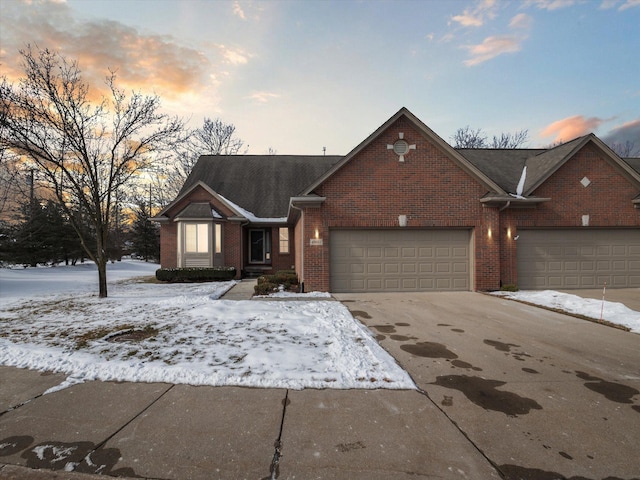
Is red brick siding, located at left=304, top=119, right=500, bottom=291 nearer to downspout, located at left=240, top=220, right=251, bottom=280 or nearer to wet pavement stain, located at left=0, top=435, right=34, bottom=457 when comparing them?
downspout, located at left=240, top=220, right=251, bottom=280

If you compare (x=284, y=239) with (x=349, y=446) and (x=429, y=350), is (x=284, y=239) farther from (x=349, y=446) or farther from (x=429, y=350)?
(x=349, y=446)

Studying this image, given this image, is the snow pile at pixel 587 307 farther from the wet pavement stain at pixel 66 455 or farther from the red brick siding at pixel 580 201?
the wet pavement stain at pixel 66 455

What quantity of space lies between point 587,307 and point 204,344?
9677mm

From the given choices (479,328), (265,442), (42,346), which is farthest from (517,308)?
(42,346)

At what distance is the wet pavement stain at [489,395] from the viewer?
11.3 feet

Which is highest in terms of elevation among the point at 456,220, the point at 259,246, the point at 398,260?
the point at 456,220

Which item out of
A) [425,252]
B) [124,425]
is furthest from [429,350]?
[425,252]

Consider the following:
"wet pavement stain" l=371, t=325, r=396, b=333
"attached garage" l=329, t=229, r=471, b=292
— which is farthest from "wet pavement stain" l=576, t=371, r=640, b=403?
"attached garage" l=329, t=229, r=471, b=292

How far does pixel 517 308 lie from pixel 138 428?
923cm

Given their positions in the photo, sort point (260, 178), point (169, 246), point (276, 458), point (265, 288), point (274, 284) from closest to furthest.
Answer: point (276, 458) → point (265, 288) → point (274, 284) → point (169, 246) → point (260, 178)

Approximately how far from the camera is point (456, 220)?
11.6 metres

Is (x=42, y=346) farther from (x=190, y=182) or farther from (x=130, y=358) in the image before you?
(x=190, y=182)

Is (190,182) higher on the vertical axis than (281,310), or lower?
higher

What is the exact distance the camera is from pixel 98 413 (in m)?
3.31
